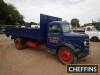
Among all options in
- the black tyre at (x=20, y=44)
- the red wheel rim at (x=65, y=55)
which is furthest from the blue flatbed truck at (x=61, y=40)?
the black tyre at (x=20, y=44)

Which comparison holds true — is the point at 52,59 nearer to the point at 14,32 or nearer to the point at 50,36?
the point at 50,36

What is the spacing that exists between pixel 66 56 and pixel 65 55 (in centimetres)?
8

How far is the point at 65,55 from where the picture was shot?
24.8 feet

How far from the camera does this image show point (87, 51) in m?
7.83

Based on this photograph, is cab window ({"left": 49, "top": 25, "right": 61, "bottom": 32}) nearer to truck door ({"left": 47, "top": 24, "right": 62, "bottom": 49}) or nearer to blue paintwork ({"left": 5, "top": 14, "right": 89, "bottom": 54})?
truck door ({"left": 47, "top": 24, "right": 62, "bottom": 49})

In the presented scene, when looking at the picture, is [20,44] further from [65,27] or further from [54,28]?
[65,27]

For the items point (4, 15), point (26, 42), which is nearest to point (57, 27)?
point (26, 42)

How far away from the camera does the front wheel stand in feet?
23.9

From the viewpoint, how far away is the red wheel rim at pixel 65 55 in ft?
24.4

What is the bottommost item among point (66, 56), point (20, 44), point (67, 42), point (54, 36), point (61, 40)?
point (66, 56)

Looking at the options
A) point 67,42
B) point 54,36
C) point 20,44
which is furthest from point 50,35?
point 20,44

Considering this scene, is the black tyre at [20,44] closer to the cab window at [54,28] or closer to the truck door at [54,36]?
the truck door at [54,36]

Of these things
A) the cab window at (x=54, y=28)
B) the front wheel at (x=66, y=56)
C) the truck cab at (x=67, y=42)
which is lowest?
the front wheel at (x=66, y=56)

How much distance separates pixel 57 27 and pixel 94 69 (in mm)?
3107
